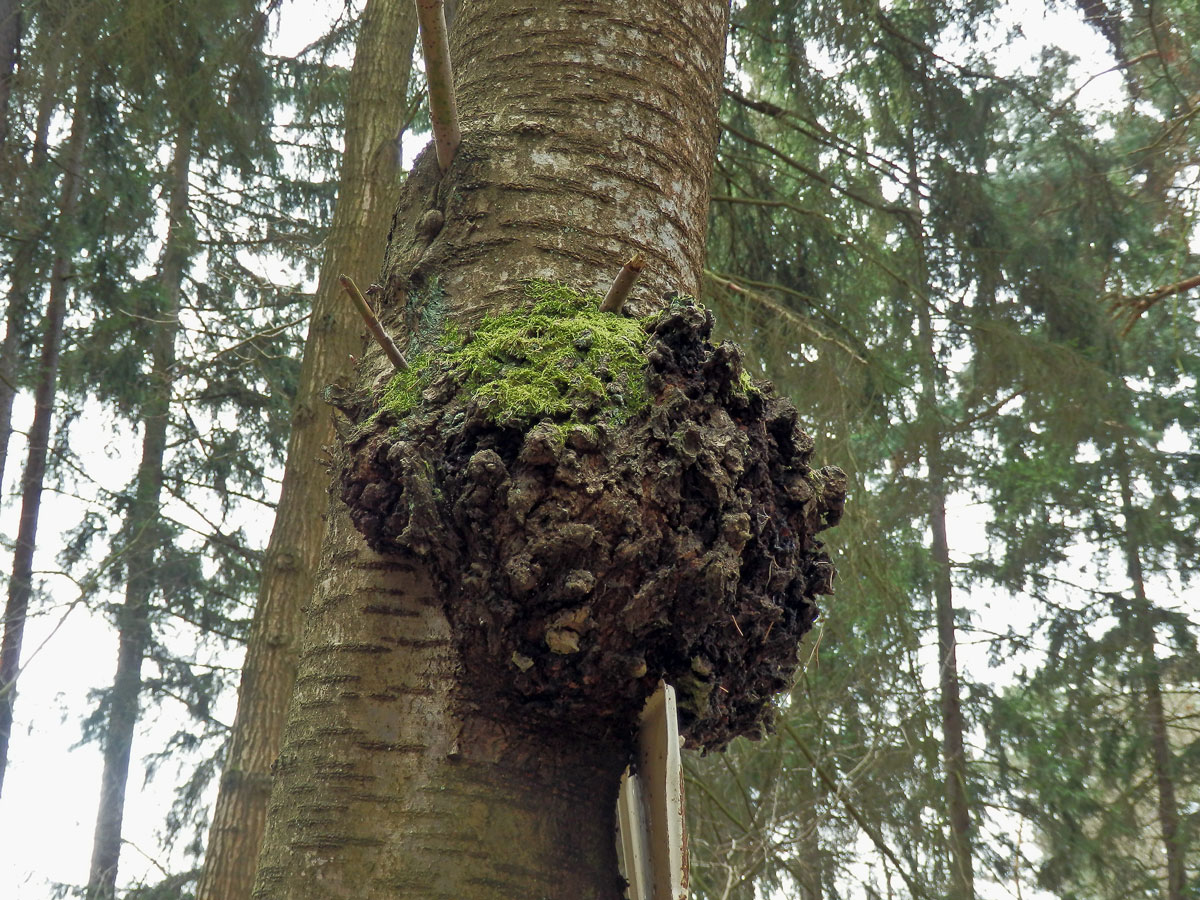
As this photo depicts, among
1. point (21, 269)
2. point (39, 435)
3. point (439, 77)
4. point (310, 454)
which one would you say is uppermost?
point (21, 269)

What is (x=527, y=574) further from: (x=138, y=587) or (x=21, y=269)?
(x=138, y=587)

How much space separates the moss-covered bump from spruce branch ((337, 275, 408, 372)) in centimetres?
2

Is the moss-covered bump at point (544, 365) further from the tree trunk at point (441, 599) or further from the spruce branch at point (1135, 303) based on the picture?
the spruce branch at point (1135, 303)

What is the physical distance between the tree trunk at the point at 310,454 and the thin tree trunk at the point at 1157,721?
186 inches

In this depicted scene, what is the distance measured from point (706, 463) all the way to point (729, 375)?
123 mm

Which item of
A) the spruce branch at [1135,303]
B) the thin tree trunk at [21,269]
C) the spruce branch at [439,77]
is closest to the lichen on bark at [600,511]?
the spruce branch at [439,77]

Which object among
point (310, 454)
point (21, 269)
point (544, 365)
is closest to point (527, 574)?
point (544, 365)

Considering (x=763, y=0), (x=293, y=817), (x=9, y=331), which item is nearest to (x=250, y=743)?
(x=293, y=817)

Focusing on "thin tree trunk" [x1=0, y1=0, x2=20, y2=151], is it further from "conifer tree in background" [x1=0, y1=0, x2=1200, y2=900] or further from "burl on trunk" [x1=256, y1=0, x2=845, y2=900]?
"burl on trunk" [x1=256, y1=0, x2=845, y2=900]

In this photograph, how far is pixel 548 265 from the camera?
1120mm

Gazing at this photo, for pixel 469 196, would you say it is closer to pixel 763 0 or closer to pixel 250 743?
pixel 250 743

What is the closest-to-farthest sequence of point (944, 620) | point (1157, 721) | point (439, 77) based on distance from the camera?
point (439, 77)
point (1157, 721)
point (944, 620)

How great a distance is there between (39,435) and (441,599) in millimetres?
8426

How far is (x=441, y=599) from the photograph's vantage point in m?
0.99
